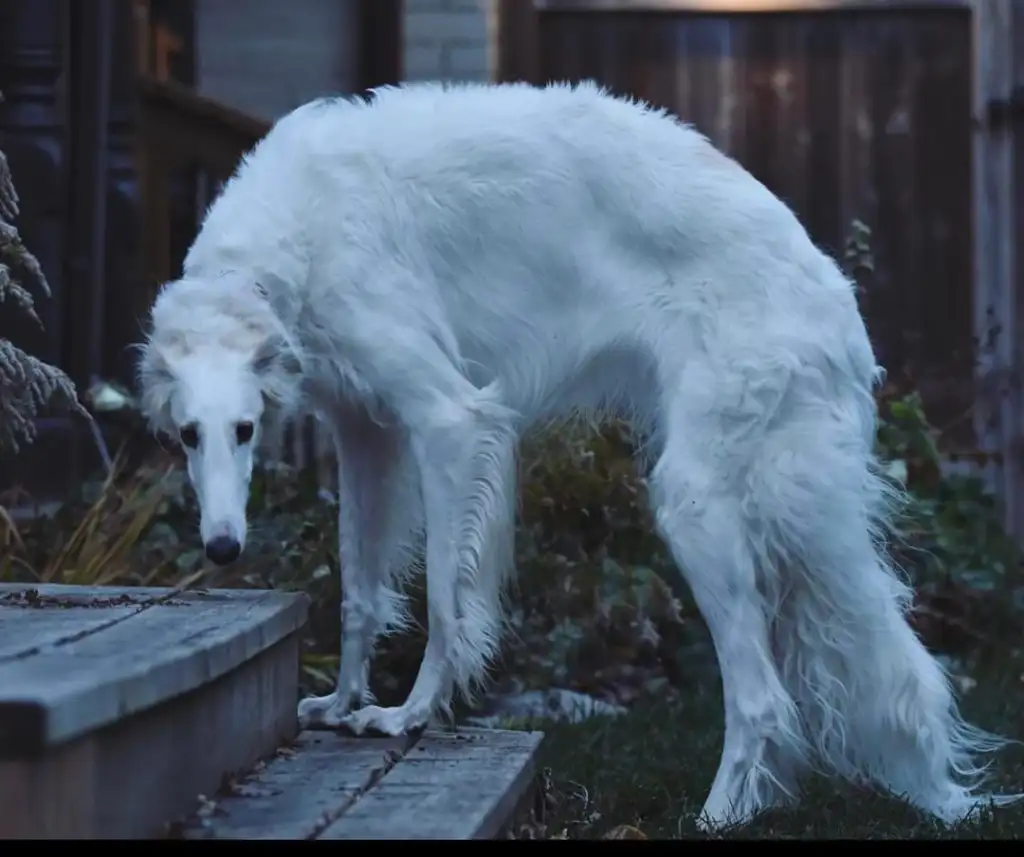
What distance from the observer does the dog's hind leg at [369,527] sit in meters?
3.35

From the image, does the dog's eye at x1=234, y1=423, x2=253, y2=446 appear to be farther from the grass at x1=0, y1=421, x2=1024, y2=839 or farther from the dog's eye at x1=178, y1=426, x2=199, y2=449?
the grass at x1=0, y1=421, x2=1024, y2=839

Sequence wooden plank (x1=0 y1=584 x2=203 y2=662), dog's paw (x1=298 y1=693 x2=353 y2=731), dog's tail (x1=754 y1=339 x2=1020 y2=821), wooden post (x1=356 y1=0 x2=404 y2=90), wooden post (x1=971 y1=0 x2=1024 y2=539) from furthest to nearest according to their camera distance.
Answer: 1. wooden post (x1=356 y1=0 x2=404 y2=90)
2. wooden post (x1=971 y1=0 x2=1024 y2=539)
3. dog's paw (x1=298 y1=693 x2=353 y2=731)
4. dog's tail (x1=754 y1=339 x2=1020 y2=821)
5. wooden plank (x1=0 y1=584 x2=203 y2=662)

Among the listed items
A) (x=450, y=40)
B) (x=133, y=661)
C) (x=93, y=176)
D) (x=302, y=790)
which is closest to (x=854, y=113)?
(x=450, y=40)

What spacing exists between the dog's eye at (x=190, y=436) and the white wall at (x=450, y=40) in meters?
4.41

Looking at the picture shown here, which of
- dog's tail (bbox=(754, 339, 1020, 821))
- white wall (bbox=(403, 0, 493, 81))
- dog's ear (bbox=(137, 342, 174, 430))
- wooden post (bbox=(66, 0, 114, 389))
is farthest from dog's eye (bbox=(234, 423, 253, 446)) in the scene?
white wall (bbox=(403, 0, 493, 81))

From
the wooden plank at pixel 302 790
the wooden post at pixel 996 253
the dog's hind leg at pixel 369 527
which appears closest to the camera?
the wooden plank at pixel 302 790

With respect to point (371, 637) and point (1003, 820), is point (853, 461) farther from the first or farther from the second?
point (371, 637)

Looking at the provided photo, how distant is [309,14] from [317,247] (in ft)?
15.3

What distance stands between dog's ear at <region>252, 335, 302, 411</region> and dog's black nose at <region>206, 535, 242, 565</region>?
33 centimetres

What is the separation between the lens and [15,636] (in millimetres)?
2391

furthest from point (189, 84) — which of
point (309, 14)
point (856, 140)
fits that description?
point (856, 140)

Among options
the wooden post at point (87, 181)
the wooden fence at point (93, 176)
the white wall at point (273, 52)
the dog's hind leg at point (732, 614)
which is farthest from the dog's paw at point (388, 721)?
the white wall at point (273, 52)

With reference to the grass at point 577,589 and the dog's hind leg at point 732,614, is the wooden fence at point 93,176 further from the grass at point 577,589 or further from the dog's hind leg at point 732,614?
the dog's hind leg at point 732,614

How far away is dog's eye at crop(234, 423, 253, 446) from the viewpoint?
9.31 ft
